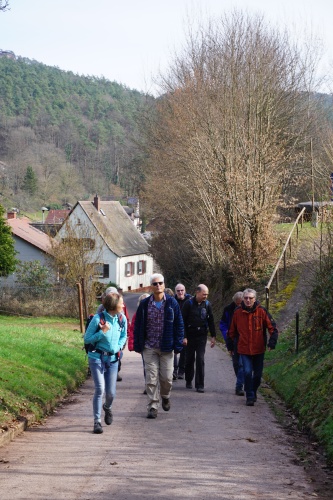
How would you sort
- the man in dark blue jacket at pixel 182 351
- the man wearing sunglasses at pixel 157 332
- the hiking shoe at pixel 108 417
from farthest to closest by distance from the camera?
the man in dark blue jacket at pixel 182 351 < the man wearing sunglasses at pixel 157 332 < the hiking shoe at pixel 108 417

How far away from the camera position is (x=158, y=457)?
27.5 feet

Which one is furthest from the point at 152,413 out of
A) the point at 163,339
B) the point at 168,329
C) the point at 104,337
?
the point at 104,337

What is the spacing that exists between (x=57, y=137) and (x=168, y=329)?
401 feet

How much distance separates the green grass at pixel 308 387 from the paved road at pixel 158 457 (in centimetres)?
49

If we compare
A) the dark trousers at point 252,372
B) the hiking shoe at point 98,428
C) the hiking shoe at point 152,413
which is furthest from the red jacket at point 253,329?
the hiking shoe at point 98,428

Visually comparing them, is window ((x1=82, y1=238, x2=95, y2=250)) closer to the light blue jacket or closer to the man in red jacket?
the man in red jacket

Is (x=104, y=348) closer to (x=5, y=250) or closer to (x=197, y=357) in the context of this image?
(x=197, y=357)

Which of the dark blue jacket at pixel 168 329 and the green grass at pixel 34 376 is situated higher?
the dark blue jacket at pixel 168 329

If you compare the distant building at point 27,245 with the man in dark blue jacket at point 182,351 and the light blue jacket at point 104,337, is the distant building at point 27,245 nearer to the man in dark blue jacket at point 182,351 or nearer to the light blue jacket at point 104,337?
the man in dark blue jacket at point 182,351

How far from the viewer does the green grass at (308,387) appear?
9916 mm

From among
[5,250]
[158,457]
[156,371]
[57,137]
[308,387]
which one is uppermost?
[57,137]

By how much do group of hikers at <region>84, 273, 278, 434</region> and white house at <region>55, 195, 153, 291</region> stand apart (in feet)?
166

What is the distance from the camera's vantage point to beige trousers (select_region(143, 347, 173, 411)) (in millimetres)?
10852

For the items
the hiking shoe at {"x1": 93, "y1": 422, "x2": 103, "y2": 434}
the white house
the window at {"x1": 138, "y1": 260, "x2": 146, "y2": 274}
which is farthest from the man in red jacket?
the window at {"x1": 138, "y1": 260, "x2": 146, "y2": 274}
